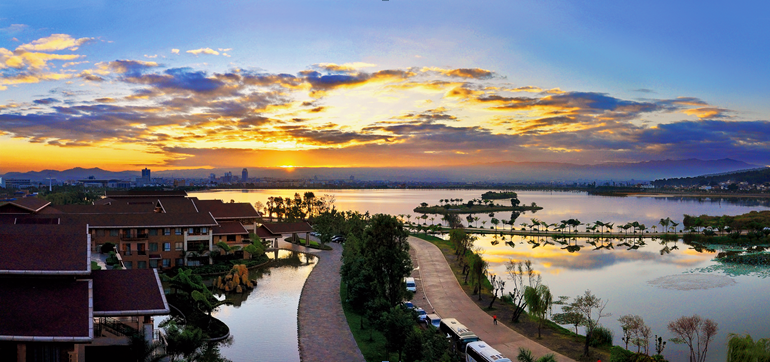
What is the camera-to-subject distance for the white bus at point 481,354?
1512 centimetres

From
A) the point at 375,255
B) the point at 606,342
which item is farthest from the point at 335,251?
the point at 606,342

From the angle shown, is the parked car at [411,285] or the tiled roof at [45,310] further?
the parked car at [411,285]

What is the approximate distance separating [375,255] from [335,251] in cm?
2294

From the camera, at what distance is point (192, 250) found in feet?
113

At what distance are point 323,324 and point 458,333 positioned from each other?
587 cm

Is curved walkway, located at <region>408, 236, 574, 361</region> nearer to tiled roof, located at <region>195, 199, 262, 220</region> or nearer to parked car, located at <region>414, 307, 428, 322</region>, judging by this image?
parked car, located at <region>414, 307, 428, 322</region>

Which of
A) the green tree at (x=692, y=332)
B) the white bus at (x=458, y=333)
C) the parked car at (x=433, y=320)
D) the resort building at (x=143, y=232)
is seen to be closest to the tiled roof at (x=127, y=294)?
the white bus at (x=458, y=333)

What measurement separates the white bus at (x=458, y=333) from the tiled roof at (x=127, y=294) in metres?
10.3

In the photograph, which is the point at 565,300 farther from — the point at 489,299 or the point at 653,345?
the point at 653,345

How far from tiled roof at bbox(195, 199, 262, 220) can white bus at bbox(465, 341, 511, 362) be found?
1301 inches

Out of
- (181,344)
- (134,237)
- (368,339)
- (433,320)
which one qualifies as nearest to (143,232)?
(134,237)

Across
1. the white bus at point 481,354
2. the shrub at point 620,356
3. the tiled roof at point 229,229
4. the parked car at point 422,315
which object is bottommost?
the parked car at point 422,315

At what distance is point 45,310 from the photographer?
11.4 metres

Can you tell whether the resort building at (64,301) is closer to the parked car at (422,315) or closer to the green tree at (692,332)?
the parked car at (422,315)
